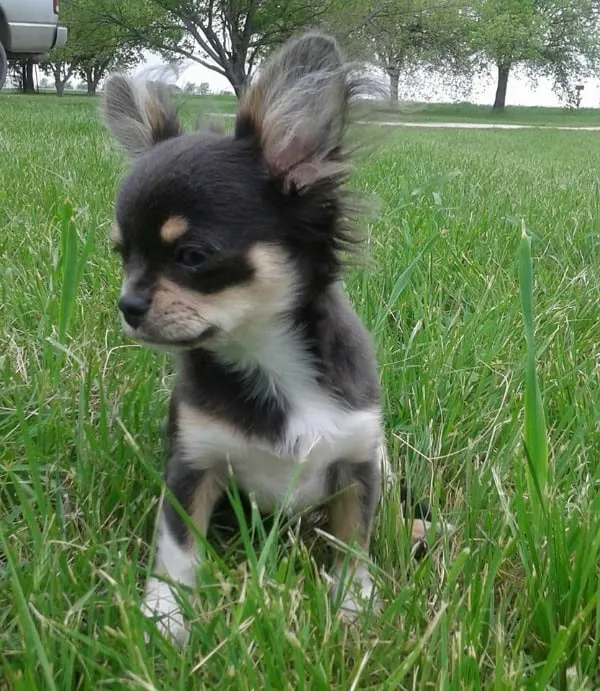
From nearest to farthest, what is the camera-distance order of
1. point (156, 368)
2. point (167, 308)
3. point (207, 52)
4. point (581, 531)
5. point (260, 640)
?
point (260, 640) < point (581, 531) < point (167, 308) < point (156, 368) < point (207, 52)

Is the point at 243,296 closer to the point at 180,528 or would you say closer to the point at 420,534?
the point at 180,528

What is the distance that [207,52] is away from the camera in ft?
68.5

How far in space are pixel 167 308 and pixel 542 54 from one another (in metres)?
39.0

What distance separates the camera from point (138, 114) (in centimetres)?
176

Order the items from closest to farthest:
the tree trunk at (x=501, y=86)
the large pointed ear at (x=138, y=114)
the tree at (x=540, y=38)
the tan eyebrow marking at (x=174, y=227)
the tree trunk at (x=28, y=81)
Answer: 1. the tan eyebrow marking at (x=174, y=227)
2. the large pointed ear at (x=138, y=114)
3. the tree at (x=540, y=38)
4. the tree trunk at (x=28, y=81)
5. the tree trunk at (x=501, y=86)

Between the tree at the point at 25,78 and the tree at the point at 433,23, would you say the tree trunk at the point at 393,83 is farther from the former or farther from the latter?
the tree at the point at 25,78

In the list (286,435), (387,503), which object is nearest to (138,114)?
(286,435)

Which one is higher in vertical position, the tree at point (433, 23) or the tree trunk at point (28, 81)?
the tree at point (433, 23)

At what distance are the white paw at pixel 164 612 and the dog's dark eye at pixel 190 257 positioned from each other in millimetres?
560

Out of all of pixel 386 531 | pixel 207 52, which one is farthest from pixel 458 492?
pixel 207 52

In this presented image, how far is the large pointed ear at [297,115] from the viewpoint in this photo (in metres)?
1.46

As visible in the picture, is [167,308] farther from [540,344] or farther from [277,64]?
[540,344]

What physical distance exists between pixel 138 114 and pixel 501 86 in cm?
3768

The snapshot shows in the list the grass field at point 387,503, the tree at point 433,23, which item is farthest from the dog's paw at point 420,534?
the tree at point 433,23
